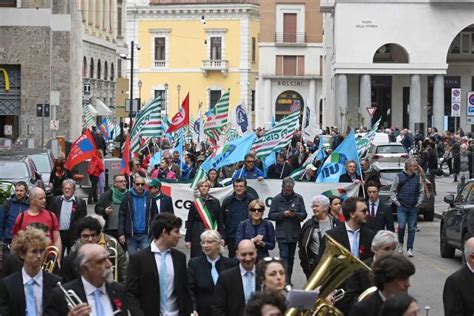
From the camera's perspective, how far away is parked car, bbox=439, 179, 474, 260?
19422 mm

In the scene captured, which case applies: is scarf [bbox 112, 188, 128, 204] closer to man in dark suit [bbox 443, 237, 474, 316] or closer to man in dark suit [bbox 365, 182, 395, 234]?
man in dark suit [bbox 365, 182, 395, 234]

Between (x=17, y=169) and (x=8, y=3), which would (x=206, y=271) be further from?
(x=8, y=3)

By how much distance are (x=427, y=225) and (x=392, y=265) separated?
21.6 m

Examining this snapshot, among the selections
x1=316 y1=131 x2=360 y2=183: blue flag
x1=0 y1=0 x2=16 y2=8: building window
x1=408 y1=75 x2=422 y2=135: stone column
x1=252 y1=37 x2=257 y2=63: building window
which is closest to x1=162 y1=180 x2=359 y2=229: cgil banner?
x1=316 y1=131 x2=360 y2=183: blue flag

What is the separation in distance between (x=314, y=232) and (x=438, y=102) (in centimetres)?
5237

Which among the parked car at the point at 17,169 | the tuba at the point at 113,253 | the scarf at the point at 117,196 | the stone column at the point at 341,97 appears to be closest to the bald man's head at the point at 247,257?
the tuba at the point at 113,253

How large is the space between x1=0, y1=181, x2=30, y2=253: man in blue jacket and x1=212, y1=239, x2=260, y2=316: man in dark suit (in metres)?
6.07

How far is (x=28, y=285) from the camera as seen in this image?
9070 millimetres

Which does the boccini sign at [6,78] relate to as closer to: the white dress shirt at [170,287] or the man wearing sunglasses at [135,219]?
the man wearing sunglasses at [135,219]

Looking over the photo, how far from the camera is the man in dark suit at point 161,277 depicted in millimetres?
9898

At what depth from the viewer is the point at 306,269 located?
1387 centimetres

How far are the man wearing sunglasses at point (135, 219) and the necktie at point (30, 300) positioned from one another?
21.2ft

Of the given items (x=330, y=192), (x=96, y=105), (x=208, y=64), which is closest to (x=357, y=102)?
(x=96, y=105)

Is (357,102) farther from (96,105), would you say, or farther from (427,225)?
(427,225)
